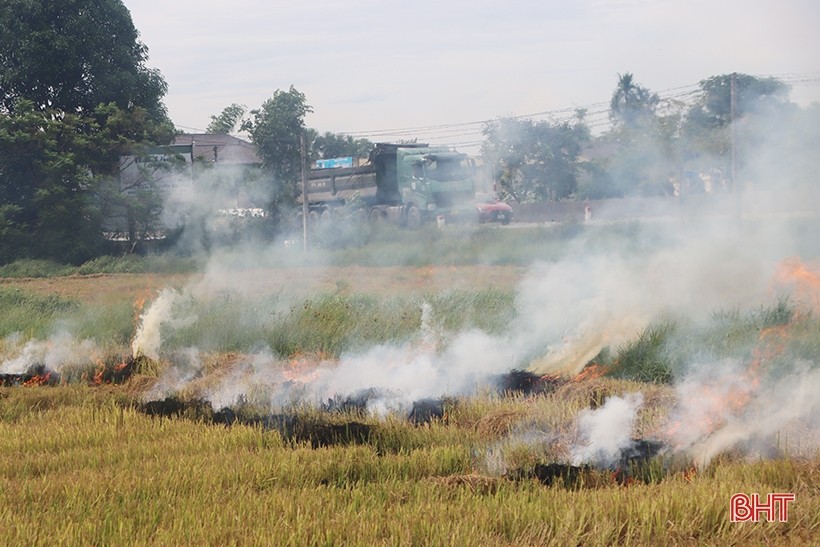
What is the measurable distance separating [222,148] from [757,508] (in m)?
A: 37.5

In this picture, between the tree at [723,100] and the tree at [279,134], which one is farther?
the tree at [279,134]

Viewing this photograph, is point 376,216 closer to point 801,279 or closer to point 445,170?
point 445,170

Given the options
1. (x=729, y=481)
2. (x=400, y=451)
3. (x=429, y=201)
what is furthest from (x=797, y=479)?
(x=429, y=201)

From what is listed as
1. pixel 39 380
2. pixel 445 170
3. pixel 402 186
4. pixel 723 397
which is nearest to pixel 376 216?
pixel 402 186

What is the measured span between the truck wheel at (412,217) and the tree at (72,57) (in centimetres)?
927

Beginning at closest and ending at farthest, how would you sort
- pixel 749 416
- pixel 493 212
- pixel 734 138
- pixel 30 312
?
1. pixel 749 416
2. pixel 734 138
3. pixel 30 312
4. pixel 493 212

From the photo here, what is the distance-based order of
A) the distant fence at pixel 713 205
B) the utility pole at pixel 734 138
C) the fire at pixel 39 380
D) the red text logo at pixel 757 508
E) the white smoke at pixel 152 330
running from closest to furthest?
the red text logo at pixel 757 508
the fire at pixel 39 380
the white smoke at pixel 152 330
the distant fence at pixel 713 205
the utility pole at pixel 734 138

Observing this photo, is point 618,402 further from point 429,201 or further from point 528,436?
point 429,201

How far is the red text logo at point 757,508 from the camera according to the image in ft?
17.6

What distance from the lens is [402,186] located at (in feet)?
106

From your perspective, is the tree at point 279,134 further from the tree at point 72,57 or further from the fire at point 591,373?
the fire at point 591,373

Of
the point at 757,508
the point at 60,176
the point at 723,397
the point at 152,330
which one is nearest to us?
the point at 757,508

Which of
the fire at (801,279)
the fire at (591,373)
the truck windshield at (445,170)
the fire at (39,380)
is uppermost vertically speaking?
the truck windshield at (445,170)

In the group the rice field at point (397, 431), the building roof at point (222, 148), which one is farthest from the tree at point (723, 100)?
the building roof at point (222, 148)
